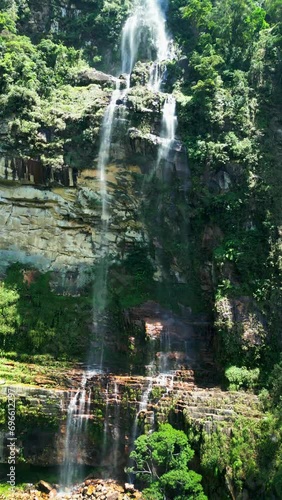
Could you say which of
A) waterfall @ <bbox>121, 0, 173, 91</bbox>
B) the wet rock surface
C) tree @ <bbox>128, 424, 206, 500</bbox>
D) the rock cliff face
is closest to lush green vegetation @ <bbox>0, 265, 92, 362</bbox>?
the rock cliff face

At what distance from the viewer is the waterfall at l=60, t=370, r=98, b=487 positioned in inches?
626

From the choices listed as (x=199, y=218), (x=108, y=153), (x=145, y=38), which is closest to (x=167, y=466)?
(x=199, y=218)

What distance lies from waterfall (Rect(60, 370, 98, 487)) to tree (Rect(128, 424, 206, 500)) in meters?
3.06

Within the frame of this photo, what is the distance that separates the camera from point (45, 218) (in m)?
21.5

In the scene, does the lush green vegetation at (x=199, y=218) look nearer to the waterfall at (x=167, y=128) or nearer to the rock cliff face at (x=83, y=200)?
the rock cliff face at (x=83, y=200)

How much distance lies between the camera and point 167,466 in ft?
43.1

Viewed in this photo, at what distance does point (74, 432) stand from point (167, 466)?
4.38 m

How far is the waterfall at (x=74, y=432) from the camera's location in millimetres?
15898

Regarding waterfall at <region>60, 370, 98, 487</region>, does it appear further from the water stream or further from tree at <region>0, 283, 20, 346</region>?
tree at <region>0, 283, 20, 346</region>

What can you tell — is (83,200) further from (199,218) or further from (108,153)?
(199,218)

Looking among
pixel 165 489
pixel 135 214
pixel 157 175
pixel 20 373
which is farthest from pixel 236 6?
pixel 165 489

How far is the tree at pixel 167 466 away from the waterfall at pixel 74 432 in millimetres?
3062

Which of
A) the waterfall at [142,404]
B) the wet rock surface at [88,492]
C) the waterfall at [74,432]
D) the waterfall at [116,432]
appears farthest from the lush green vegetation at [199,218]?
the waterfall at [116,432]

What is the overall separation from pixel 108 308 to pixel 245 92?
12741 mm
